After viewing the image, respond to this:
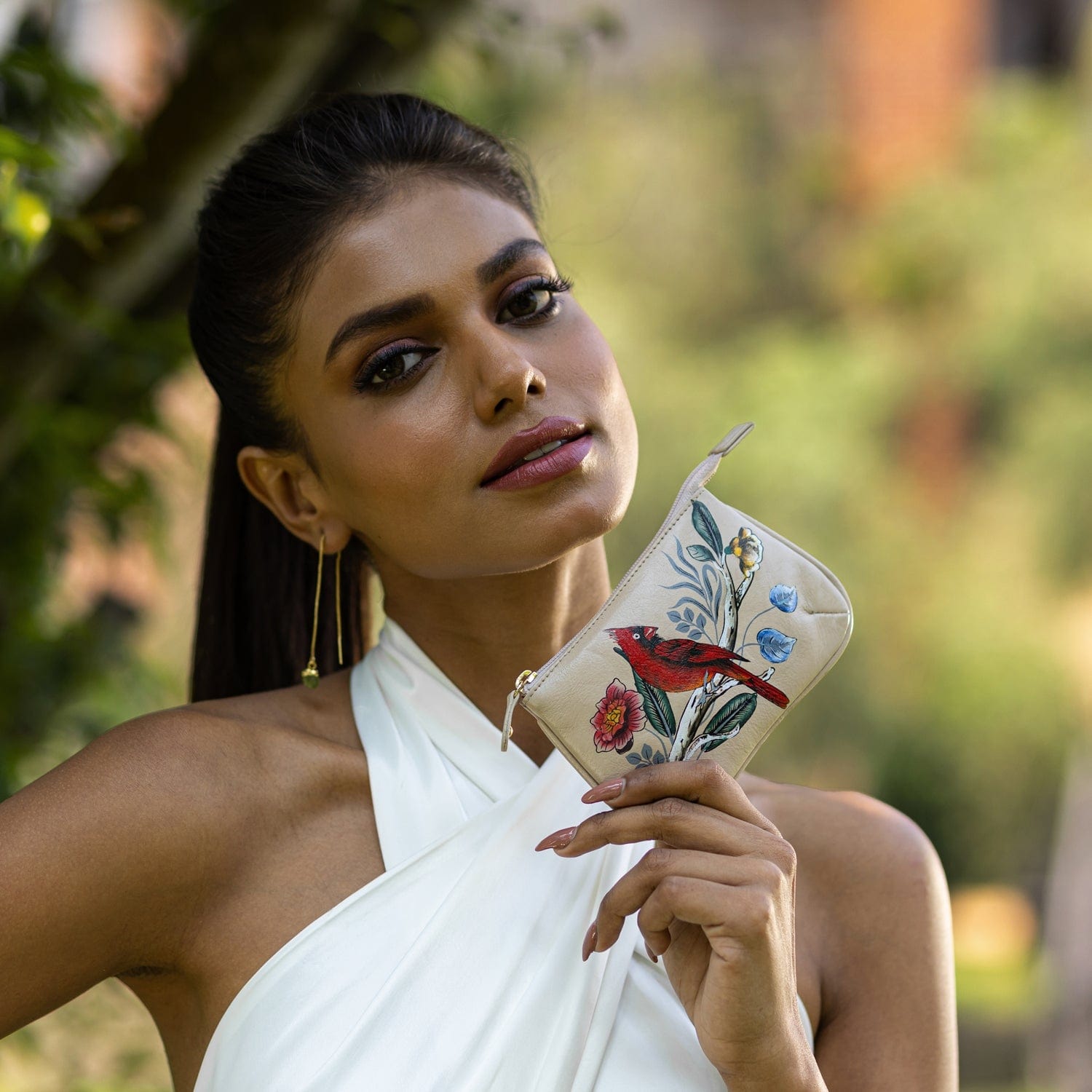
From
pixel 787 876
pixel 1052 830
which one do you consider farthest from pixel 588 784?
pixel 1052 830

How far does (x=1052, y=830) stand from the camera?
1352 cm

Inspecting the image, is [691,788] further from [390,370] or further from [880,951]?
[390,370]

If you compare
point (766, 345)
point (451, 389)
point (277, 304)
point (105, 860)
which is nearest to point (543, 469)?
point (451, 389)

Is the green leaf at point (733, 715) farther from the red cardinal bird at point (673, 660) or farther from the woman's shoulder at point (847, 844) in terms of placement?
the woman's shoulder at point (847, 844)

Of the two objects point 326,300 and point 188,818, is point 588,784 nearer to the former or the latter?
point 188,818

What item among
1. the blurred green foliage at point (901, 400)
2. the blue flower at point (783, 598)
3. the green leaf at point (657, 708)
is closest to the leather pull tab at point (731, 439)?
the blue flower at point (783, 598)

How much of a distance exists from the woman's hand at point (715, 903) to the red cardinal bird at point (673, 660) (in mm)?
103

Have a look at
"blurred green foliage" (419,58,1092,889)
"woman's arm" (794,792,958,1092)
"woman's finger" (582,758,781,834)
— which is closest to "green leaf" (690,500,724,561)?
"woman's finger" (582,758,781,834)

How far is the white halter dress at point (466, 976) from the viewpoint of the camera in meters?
1.74

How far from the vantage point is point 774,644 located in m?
1.72

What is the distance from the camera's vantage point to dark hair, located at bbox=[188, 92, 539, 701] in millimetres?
2037

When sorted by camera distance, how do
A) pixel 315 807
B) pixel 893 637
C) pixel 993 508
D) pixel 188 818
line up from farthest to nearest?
pixel 993 508 → pixel 893 637 → pixel 315 807 → pixel 188 818

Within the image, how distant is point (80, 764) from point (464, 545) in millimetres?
551

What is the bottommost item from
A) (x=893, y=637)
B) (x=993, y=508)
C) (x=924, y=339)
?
(x=893, y=637)
